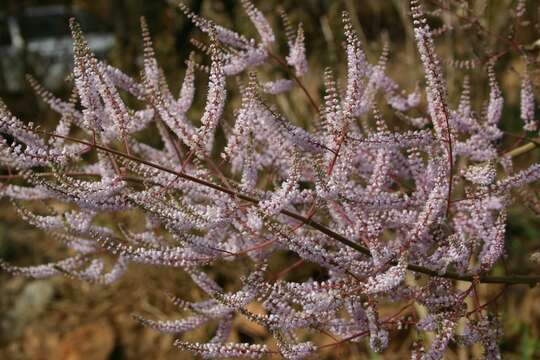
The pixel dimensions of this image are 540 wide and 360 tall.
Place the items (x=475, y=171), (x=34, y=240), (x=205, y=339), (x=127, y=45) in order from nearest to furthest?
(x=475, y=171), (x=205, y=339), (x=34, y=240), (x=127, y=45)

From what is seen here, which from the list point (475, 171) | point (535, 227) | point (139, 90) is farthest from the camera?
point (535, 227)

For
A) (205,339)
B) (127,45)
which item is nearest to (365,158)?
(205,339)

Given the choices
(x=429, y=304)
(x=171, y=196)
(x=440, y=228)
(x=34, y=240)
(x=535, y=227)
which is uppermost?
(x=171, y=196)

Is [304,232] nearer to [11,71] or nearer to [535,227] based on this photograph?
[535,227]

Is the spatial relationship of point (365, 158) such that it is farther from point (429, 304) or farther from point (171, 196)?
point (171, 196)

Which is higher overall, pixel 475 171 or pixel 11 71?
pixel 475 171

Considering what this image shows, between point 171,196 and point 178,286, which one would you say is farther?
point 178,286

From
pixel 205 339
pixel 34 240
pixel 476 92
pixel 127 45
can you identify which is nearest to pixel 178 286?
pixel 205 339
